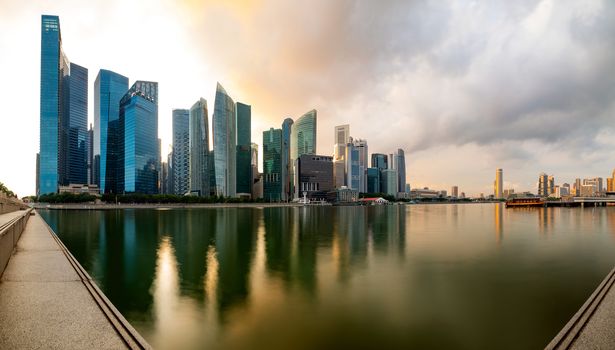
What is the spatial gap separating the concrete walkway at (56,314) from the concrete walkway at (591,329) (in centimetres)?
1315

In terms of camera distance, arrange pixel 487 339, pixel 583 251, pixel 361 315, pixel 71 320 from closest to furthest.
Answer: pixel 71 320 → pixel 487 339 → pixel 361 315 → pixel 583 251

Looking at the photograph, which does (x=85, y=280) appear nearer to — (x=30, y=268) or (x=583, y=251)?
(x=30, y=268)

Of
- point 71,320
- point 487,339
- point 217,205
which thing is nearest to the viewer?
point 71,320

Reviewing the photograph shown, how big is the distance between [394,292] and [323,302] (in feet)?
15.3

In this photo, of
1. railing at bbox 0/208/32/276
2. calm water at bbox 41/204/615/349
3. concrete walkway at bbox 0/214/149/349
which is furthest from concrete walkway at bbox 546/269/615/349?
railing at bbox 0/208/32/276

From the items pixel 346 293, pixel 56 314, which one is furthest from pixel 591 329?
pixel 56 314

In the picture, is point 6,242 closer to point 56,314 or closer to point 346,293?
point 56,314

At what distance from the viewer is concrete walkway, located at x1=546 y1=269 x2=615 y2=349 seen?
930 cm

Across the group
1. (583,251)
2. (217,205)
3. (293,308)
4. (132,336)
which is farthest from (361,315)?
(217,205)

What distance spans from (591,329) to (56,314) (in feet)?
62.2

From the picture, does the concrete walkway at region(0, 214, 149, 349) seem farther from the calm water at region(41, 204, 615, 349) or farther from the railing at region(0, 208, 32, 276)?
the calm water at region(41, 204, 615, 349)

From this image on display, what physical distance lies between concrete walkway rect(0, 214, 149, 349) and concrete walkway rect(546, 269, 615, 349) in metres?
13.2

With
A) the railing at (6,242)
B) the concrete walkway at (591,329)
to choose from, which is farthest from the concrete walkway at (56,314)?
the concrete walkway at (591,329)

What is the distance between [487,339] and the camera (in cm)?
1205
